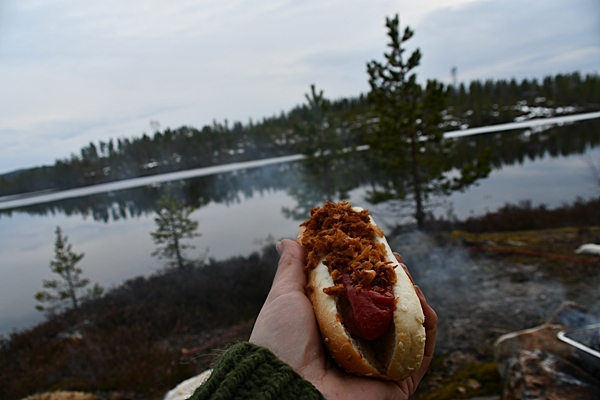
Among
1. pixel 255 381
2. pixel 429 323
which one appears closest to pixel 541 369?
pixel 429 323

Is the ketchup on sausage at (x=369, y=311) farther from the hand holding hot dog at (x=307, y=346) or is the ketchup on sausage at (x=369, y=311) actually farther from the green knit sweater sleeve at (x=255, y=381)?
the green knit sweater sleeve at (x=255, y=381)

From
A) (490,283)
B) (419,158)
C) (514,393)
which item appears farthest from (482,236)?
(514,393)

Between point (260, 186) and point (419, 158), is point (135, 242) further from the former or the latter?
point (419, 158)

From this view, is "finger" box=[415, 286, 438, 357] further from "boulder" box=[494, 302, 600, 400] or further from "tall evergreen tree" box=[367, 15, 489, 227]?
"tall evergreen tree" box=[367, 15, 489, 227]

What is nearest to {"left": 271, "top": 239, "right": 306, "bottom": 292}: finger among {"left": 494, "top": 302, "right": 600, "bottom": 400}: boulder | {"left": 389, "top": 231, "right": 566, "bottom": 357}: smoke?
{"left": 494, "top": 302, "right": 600, "bottom": 400}: boulder

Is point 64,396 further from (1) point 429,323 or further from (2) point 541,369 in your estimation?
(2) point 541,369

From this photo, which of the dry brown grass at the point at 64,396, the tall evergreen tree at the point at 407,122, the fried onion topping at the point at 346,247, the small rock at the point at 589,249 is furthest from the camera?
the tall evergreen tree at the point at 407,122

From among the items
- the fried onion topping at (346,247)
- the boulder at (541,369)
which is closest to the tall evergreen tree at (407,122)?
the boulder at (541,369)
